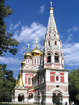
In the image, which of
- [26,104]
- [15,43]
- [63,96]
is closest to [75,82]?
[63,96]

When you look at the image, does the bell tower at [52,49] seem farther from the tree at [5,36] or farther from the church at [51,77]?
the tree at [5,36]

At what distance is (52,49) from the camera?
33.2 m

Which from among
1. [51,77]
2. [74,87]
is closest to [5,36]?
[51,77]

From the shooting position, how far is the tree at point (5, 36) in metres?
15.9

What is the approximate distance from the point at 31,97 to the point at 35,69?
928cm

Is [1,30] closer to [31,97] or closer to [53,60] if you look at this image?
[53,60]

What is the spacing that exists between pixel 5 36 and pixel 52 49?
678 inches

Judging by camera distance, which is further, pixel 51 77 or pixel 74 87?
pixel 74 87

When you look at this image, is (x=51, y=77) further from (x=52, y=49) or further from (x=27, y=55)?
(x=27, y=55)

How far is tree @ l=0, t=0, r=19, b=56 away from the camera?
15.9 m

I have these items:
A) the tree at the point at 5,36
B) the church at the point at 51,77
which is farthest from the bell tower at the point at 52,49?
the tree at the point at 5,36

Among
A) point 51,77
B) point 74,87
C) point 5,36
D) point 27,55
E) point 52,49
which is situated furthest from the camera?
point 27,55

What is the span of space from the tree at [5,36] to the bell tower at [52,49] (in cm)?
1578

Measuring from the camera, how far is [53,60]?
106ft
